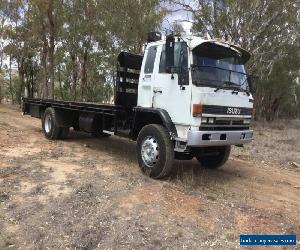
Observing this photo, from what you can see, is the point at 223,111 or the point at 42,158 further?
the point at 42,158

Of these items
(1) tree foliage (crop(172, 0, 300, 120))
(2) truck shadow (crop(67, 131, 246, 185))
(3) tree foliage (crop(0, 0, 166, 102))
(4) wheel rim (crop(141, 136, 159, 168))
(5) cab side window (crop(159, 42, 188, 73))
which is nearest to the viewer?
(5) cab side window (crop(159, 42, 188, 73))

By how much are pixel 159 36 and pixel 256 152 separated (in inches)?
266

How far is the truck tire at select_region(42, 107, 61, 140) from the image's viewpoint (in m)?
13.7

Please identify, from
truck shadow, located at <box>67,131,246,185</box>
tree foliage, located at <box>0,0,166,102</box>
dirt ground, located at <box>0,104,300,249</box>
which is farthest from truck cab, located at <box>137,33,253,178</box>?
tree foliage, located at <box>0,0,166,102</box>

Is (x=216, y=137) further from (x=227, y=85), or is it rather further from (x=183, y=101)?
(x=227, y=85)

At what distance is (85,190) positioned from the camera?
804 cm

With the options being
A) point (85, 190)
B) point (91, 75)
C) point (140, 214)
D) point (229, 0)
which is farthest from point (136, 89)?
point (91, 75)

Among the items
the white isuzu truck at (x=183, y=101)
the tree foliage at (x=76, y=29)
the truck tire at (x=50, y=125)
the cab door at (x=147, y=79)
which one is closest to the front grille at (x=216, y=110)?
the white isuzu truck at (x=183, y=101)

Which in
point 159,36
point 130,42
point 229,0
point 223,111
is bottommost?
point 223,111

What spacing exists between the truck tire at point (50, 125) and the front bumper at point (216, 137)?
6609 millimetres

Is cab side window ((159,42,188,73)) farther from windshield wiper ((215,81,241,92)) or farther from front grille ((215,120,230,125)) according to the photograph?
front grille ((215,120,230,125))

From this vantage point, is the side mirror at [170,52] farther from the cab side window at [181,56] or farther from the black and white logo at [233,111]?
the black and white logo at [233,111]

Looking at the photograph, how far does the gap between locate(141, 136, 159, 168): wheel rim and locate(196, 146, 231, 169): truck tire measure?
1.64 meters

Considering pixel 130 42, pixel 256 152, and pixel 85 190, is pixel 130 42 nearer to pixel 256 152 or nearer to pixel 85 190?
pixel 256 152
